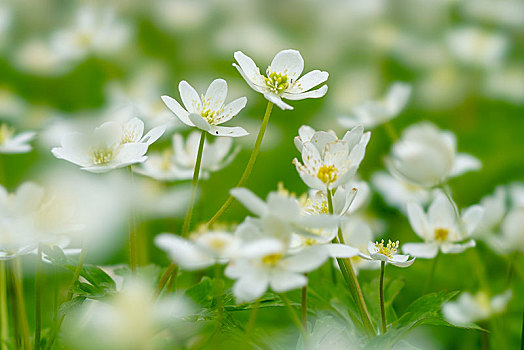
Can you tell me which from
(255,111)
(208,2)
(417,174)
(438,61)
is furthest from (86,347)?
(208,2)

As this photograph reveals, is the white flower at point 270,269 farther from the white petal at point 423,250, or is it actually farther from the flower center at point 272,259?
the white petal at point 423,250

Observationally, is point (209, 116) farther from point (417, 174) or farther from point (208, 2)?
point (208, 2)

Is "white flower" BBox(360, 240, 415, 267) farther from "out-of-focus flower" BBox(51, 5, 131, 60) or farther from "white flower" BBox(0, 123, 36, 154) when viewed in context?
"out-of-focus flower" BBox(51, 5, 131, 60)

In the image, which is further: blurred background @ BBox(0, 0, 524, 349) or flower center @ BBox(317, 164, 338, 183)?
blurred background @ BBox(0, 0, 524, 349)

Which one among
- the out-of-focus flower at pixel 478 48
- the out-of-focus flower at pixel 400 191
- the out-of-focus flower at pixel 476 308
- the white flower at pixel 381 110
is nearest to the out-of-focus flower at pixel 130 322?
the out-of-focus flower at pixel 476 308

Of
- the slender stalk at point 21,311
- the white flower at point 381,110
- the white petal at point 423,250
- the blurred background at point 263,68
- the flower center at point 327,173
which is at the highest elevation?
the flower center at point 327,173

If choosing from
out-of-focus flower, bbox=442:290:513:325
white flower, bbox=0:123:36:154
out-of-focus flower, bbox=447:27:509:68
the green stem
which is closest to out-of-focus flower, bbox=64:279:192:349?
the green stem
